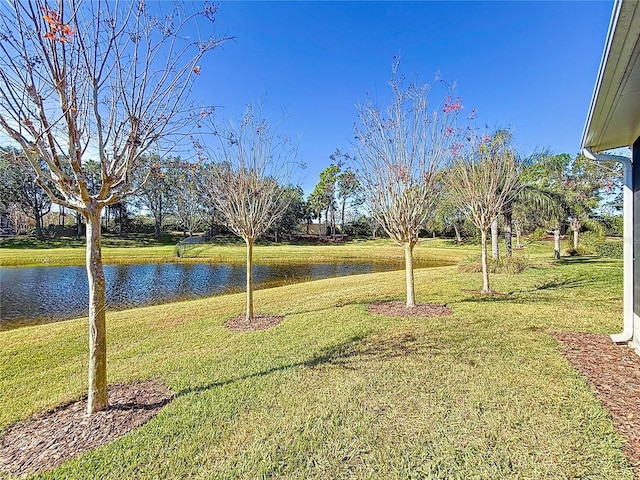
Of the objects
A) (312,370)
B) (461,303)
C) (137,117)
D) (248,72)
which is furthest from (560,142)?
(137,117)

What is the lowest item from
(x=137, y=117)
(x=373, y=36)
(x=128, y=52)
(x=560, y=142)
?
(x=137, y=117)

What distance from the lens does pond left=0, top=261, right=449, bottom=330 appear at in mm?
8734

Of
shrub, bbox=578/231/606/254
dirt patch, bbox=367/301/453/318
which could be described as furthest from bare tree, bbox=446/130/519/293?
shrub, bbox=578/231/606/254

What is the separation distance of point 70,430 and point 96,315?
3.03 feet

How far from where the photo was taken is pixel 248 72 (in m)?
5.64

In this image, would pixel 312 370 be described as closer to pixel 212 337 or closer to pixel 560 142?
pixel 212 337

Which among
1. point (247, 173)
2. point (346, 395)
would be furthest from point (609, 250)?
point (346, 395)

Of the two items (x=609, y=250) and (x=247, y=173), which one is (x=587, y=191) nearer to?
(x=609, y=250)

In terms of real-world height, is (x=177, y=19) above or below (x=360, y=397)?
above

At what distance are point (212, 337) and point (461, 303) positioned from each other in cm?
506

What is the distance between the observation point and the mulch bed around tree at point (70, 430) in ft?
7.14

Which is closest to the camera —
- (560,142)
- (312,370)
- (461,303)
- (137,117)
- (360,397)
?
(137,117)

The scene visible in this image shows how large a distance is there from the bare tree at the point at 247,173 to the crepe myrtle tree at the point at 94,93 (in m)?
2.65

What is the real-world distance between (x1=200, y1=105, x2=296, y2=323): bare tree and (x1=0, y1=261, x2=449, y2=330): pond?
580cm
